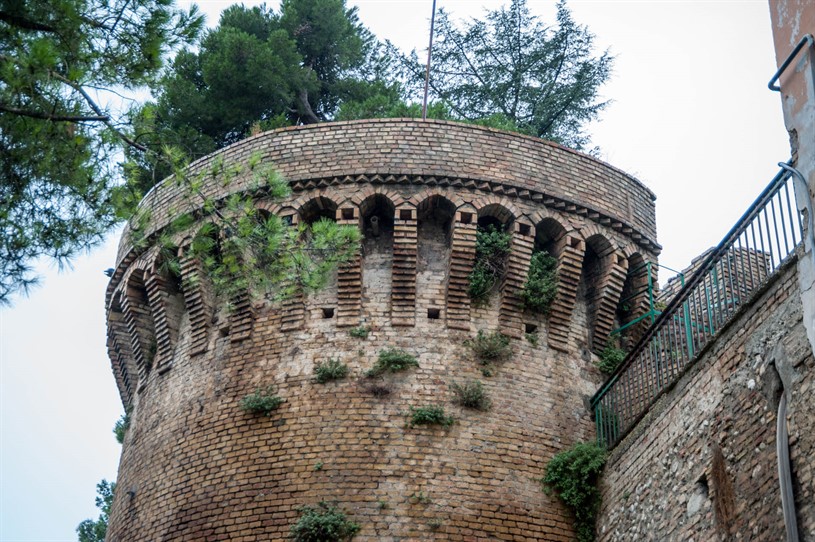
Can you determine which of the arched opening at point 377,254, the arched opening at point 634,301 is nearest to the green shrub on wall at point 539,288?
the arched opening at point 634,301

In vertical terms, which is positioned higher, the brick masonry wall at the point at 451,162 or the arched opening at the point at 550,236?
the brick masonry wall at the point at 451,162

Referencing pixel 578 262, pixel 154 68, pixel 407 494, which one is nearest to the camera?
pixel 154 68

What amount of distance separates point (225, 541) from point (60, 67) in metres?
5.60

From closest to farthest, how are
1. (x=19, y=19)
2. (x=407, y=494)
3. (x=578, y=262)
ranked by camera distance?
(x=19, y=19)
(x=407, y=494)
(x=578, y=262)

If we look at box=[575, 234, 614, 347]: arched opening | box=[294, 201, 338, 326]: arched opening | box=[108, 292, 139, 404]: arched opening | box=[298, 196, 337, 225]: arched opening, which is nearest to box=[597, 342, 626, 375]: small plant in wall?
box=[575, 234, 614, 347]: arched opening

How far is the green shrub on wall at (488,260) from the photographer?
1484 centimetres

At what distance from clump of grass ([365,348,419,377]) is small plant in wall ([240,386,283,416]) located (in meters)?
1.03

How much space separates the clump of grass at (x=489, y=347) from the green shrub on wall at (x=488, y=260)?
0.48m

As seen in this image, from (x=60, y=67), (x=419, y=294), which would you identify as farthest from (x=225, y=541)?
(x=60, y=67)

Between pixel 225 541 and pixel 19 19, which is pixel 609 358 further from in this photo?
pixel 19 19

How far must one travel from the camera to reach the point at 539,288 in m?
14.9

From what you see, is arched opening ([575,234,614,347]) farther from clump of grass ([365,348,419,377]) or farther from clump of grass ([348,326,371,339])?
clump of grass ([348,326,371,339])

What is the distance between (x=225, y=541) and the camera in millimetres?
13406

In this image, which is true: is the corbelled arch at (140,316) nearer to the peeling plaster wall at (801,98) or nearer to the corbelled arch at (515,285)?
the corbelled arch at (515,285)
